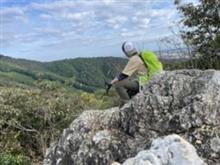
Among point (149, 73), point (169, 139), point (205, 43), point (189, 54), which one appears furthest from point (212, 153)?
point (205, 43)

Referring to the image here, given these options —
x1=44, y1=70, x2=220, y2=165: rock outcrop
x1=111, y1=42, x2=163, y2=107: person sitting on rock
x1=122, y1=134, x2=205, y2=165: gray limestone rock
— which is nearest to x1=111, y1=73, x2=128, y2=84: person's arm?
x1=111, y1=42, x2=163, y2=107: person sitting on rock

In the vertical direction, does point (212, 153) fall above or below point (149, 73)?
below

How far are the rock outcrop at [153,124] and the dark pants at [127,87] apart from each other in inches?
119

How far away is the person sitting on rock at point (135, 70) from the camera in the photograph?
10.4m

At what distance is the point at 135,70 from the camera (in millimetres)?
10672

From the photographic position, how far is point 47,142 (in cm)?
1694

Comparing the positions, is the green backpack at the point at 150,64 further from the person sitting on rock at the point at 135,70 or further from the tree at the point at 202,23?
the tree at the point at 202,23

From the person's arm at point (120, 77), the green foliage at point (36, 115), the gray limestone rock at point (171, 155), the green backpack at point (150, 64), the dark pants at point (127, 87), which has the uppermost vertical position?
the green backpack at point (150, 64)

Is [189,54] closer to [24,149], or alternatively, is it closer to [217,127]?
[24,149]

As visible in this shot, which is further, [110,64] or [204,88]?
[110,64]

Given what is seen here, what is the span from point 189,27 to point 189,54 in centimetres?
401

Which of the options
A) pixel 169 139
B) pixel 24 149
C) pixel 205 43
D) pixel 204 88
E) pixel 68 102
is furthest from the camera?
pixel 205 43

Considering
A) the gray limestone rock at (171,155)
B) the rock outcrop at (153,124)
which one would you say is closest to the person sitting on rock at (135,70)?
the rock outcrop at (153,124)

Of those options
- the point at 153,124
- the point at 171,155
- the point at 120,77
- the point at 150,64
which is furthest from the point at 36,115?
the point at 171,155
